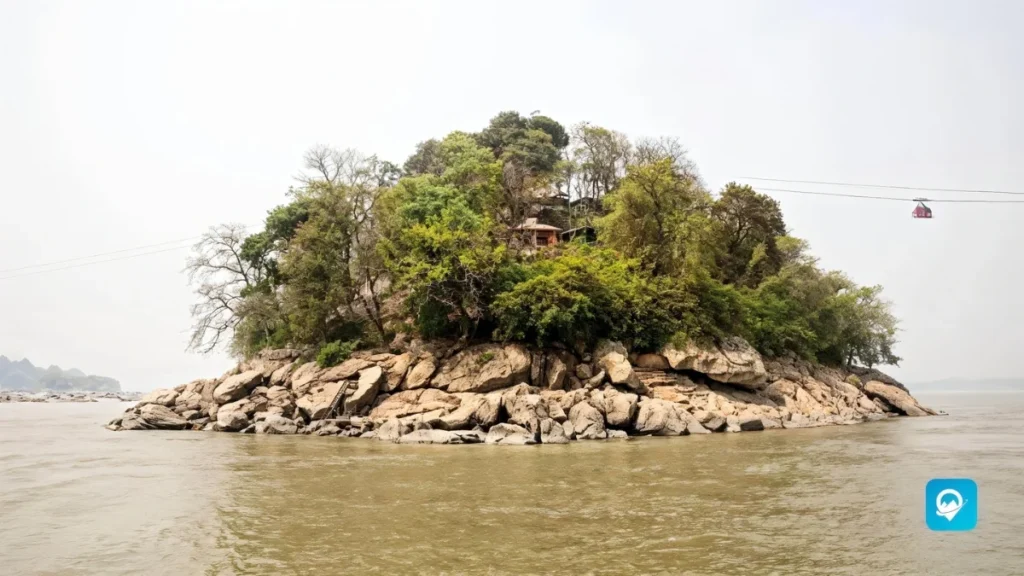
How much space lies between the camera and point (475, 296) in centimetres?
3519

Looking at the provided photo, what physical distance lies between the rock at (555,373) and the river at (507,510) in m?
7.68

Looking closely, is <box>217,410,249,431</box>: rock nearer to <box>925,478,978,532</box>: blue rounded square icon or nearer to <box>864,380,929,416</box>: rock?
<box>925,478,978,532</box>: blue rounded square icon

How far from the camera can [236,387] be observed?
3566cm

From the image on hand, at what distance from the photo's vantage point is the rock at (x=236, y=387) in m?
35.5

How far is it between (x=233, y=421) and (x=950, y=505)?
29933 mm

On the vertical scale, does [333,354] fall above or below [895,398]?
above

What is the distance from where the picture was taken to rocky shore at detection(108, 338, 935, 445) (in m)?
29.4

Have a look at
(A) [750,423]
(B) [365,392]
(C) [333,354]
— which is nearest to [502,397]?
(B) [365,392]

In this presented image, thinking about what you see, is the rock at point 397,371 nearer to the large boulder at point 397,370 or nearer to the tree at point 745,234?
the large boulder at point 397,370

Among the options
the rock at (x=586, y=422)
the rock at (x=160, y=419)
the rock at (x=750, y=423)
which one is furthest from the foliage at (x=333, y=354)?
the rock at (x=750, y=423)

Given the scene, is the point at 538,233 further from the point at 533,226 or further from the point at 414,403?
the point at 414,403

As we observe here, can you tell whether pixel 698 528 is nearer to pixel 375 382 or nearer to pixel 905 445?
pixel 905 445

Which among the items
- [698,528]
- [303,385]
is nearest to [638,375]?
[303,385]

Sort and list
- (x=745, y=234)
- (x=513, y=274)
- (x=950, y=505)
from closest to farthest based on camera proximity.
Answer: (x=950, y=505), (x=513, y=274), (x=745, y=234)
